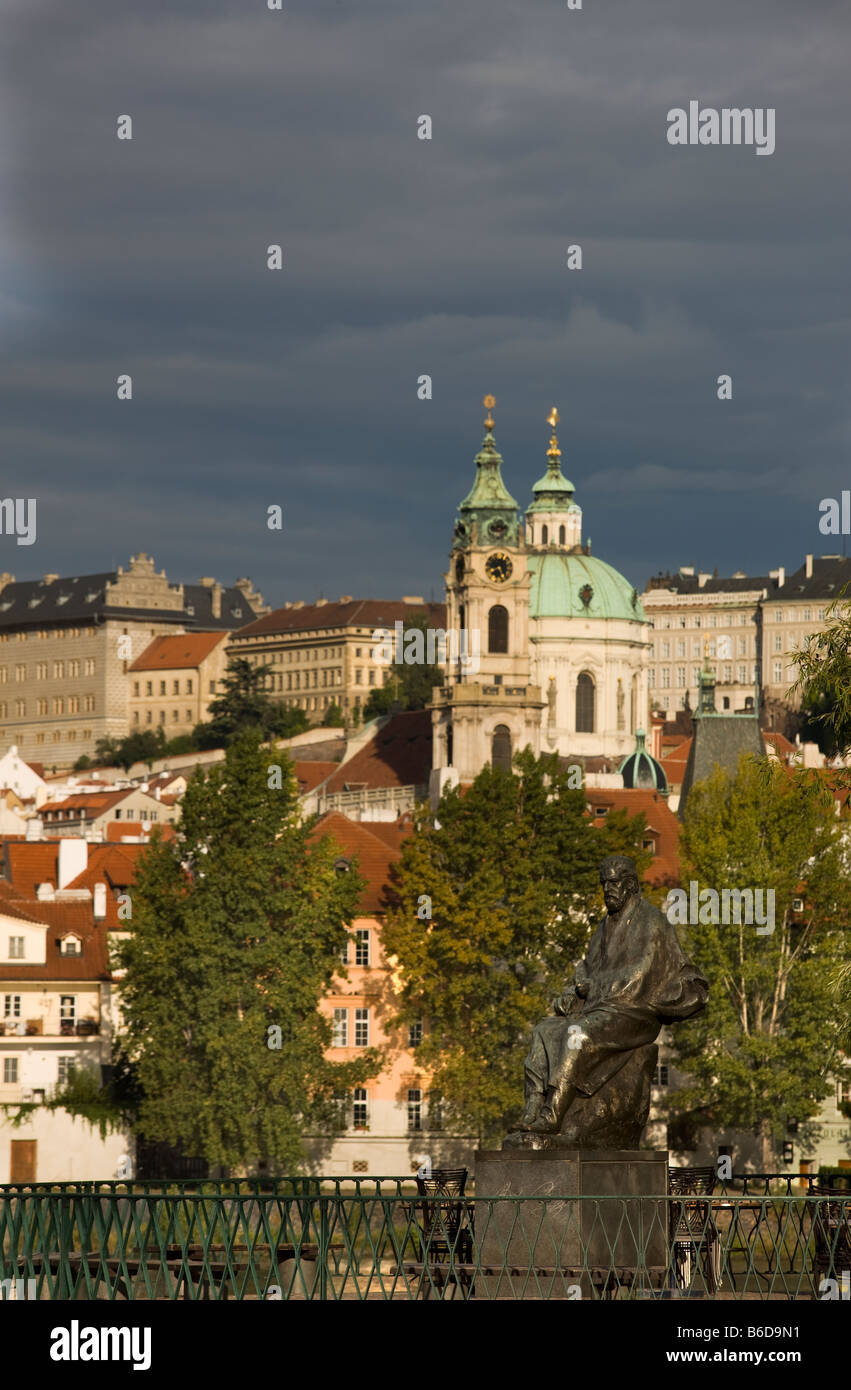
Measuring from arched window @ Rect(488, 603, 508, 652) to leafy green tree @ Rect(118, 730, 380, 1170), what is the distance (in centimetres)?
7391

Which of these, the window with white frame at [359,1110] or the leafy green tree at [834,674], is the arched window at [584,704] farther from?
the leafy green tree at [834,674]

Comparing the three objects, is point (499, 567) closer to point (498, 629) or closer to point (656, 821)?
point (498, 629)

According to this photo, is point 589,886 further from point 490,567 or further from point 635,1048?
point 490,567

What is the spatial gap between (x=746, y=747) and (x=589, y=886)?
39244 millimetres

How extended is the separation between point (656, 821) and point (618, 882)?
7018 cm

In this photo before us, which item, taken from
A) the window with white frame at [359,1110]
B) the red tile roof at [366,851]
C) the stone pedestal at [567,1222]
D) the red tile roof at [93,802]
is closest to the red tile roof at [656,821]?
the red tile roof at [366,851]

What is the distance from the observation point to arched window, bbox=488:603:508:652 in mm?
150750

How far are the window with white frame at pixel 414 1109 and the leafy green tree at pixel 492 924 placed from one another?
414 cm

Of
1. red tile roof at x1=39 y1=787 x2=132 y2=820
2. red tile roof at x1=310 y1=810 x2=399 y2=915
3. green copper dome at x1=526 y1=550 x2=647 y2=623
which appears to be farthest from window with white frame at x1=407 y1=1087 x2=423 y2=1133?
red tile roof at x1=39 y1=787 x2=132 y2=820

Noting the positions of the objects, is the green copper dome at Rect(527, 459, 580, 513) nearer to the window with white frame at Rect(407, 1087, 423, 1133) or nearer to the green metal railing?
the window with white frame at Rect(407, 1087, 423, 1133)

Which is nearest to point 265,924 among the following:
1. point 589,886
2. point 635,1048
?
point 589,886

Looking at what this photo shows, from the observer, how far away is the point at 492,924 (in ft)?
244

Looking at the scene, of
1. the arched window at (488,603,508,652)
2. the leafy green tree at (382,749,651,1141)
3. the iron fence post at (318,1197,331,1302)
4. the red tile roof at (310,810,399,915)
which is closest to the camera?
the iron fence post at (318,1197,331,1302)

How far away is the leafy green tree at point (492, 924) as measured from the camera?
2844 inches
